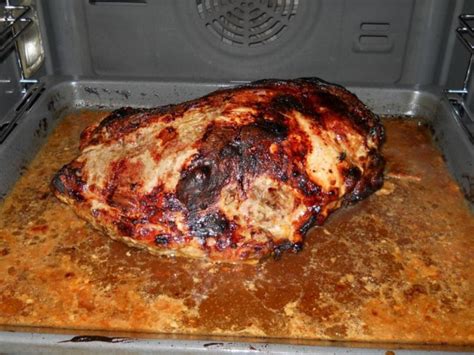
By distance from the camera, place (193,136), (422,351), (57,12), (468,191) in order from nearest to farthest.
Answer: (422,351), (193,136), (468,191), (57,12)

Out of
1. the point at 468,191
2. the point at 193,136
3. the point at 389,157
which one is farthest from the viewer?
the point at 389,157

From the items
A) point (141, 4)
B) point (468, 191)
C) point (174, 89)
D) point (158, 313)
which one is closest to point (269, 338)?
point (158, 313)

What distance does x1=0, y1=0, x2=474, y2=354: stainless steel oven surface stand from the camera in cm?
177

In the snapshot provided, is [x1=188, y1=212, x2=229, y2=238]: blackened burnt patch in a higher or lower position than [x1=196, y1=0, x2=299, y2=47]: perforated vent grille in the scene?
lower

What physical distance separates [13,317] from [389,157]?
1.66 meters

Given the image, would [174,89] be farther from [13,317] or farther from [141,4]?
[13,317]

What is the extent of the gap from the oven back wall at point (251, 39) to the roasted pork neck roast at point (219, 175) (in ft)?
2.08

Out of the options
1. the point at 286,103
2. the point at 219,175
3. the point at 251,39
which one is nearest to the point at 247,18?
the point at 251,39

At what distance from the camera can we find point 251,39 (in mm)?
2691

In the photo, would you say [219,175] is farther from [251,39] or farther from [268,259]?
[251,39]

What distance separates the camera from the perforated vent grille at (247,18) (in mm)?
2619

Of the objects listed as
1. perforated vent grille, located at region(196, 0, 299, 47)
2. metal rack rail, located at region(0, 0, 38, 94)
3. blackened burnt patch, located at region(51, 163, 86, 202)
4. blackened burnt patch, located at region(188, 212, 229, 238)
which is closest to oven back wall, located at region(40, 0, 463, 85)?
perforated vent grille, located at region(196, 0, 299, 47)

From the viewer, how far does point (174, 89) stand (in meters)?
2.78

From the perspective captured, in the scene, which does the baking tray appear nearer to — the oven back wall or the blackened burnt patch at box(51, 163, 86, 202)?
the oven back wall
